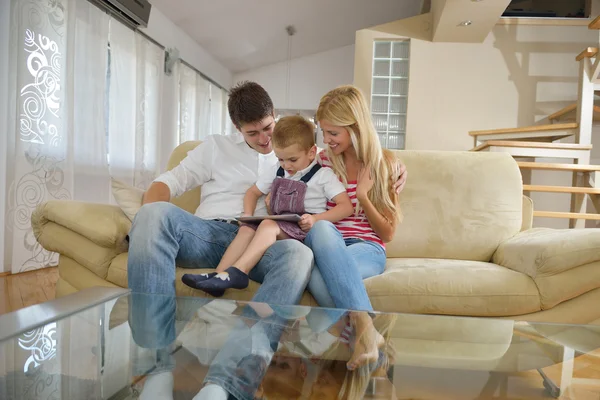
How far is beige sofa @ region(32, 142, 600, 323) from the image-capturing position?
5.05ft

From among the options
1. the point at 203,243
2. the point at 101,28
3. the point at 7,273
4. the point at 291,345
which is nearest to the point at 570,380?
the point at 291,345

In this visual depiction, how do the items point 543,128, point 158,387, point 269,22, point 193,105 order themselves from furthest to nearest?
point 269,22
point 193,105
point 543,128
point 158,387

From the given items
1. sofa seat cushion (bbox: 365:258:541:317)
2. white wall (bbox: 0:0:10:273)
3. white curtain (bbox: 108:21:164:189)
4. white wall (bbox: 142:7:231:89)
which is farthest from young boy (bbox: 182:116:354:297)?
white wall (bbox: 142:7:231:89)

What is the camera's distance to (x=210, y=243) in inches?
63.9

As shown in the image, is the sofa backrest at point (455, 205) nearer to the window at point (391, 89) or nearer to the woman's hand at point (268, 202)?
the woman's hand at point (268, 202)

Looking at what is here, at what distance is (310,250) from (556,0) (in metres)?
5.23

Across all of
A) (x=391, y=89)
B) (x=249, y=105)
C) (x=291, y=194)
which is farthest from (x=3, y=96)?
(x=391, y=89)

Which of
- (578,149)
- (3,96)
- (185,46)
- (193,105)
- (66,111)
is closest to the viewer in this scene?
(3,96)

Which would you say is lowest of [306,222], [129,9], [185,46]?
[306,222]

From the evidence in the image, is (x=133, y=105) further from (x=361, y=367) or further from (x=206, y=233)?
(x=361, y=367)

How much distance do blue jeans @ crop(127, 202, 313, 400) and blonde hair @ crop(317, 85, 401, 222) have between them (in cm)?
39

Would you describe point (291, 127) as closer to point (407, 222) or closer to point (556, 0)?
point (407, 222)

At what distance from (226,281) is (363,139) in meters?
0.67

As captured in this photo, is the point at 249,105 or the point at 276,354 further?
the point at 249,105
